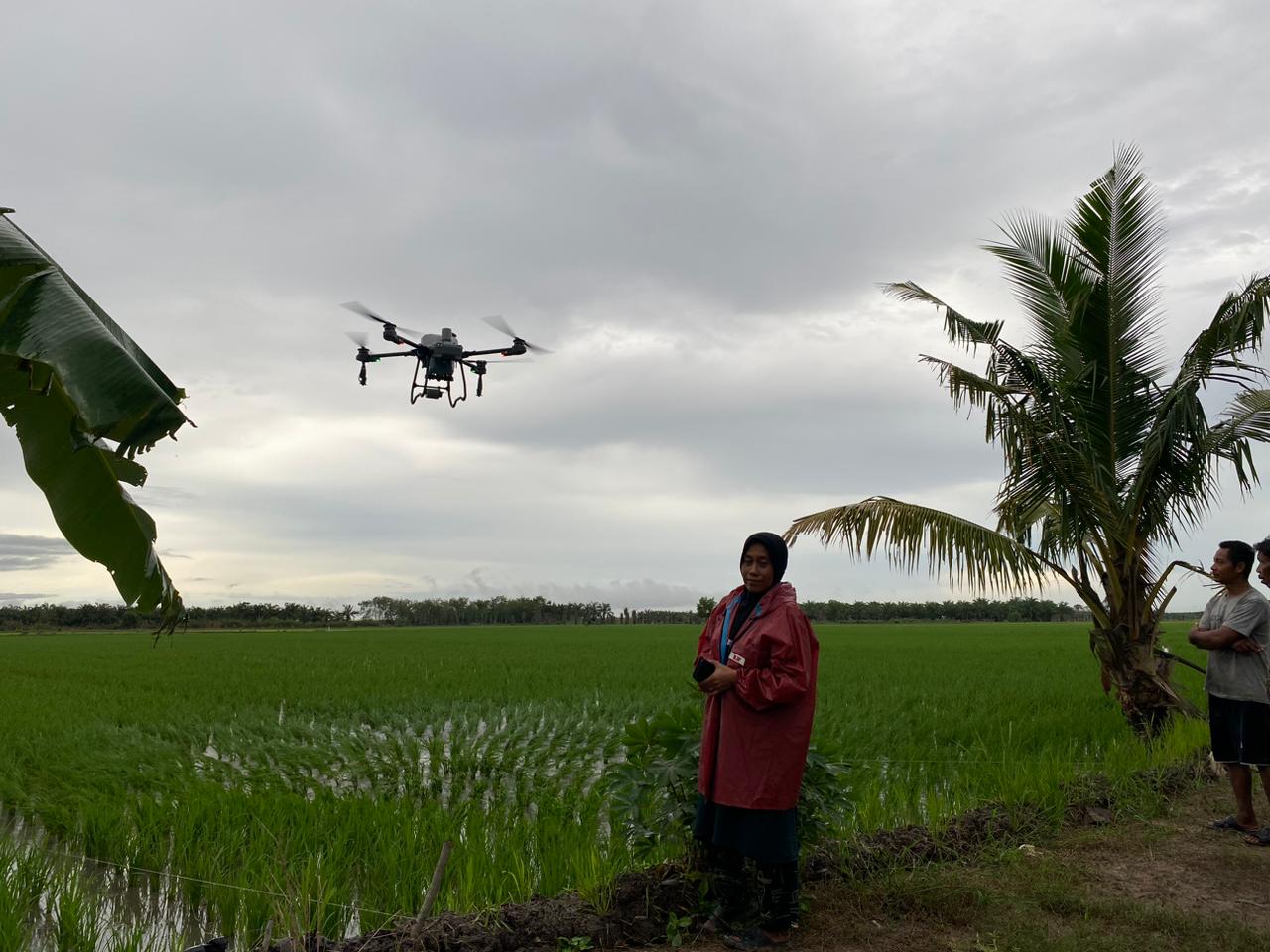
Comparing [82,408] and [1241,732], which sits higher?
[82,408]

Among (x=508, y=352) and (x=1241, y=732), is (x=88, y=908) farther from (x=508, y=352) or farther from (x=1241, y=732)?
(x=508, y=352)

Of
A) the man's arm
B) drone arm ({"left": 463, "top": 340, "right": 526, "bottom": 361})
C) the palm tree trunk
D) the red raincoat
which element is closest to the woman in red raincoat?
the red raincoat

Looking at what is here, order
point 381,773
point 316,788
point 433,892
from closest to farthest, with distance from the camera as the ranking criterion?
point 433,892, point 316,788, point 381,773

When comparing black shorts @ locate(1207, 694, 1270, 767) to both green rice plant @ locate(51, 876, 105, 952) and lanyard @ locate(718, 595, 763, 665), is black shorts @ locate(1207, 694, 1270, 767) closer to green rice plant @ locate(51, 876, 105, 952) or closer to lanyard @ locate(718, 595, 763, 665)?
lanyard @ locate(718, 595, 763, 665)

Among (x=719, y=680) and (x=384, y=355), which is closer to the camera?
(x=719, y=680)

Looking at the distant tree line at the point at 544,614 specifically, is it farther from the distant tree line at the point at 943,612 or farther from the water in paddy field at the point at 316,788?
the water in paddy field at the point at 316,788

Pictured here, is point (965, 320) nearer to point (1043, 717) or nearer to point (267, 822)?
point (1043, 717)

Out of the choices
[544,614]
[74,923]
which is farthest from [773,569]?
[544,614]
